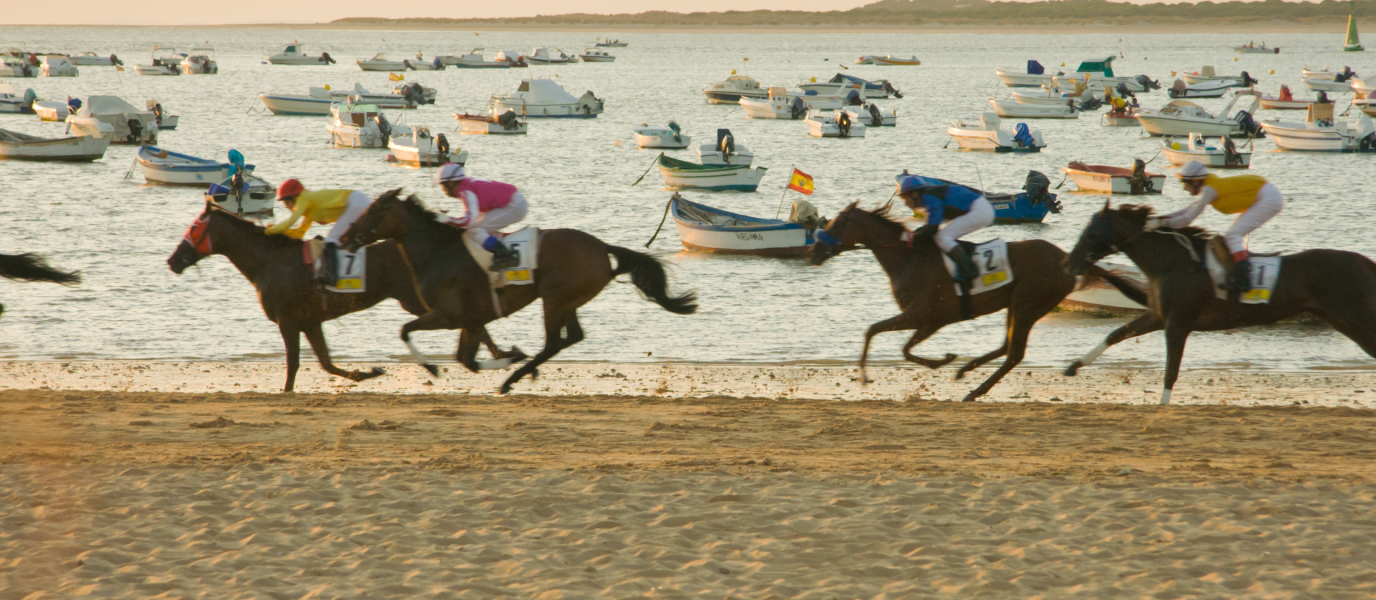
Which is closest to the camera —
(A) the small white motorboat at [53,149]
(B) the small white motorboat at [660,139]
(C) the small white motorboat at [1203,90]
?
(A) the small white motorboat at [53,149]

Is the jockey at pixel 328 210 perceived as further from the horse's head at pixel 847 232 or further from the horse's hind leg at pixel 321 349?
the horse's head at pixel 847 232

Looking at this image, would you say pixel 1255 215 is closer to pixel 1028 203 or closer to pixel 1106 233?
pixel 1106 233

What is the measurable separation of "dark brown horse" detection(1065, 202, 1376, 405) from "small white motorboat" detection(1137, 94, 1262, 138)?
46155 millimetres

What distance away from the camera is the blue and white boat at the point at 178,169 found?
35000 mm

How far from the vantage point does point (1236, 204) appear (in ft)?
33.6

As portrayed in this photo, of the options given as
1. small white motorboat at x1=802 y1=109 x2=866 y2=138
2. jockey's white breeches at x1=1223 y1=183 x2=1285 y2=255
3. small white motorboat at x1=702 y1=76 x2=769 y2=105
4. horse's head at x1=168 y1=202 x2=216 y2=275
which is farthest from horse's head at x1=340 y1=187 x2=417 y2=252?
small white motorboat at x1=702 y1=76 x2=769 y2=105

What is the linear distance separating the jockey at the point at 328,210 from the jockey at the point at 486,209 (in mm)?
845

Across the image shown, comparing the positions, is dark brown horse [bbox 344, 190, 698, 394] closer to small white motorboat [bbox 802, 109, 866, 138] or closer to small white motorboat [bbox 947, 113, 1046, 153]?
small white motorboat [bbox 947, 113, 1046, 153]

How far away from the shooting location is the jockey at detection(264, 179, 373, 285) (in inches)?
425

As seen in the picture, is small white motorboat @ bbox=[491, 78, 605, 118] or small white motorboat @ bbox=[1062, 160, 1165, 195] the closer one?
small white motorboat @ bbox=[1062, 160, 1165, 195]

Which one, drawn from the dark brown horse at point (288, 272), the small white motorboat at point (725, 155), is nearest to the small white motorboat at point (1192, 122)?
the small white motorboat at point (725, 155)

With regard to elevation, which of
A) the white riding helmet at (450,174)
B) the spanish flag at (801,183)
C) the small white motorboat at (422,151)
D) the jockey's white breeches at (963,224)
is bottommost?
the small white motorboat at (422,151)

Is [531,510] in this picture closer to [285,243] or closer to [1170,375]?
[285,243]

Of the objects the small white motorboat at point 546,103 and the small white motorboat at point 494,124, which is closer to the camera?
the small white motorboat at point 494,124
